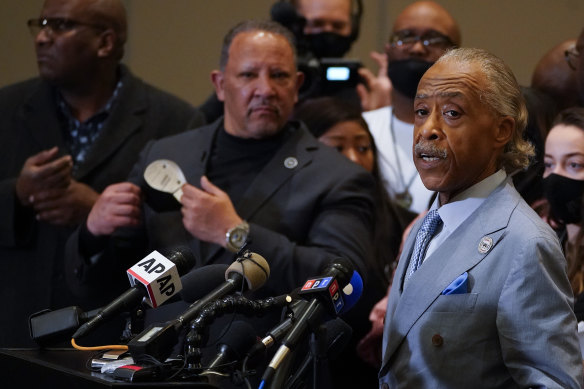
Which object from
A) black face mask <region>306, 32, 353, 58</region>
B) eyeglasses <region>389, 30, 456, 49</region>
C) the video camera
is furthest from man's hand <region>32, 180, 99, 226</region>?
eyeglasses <region>389, 30, 456, 49</region>

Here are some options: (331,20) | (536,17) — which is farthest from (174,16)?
(536,17)

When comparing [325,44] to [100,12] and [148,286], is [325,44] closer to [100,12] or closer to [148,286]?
[100,12]

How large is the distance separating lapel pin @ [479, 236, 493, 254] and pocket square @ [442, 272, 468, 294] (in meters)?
0.05

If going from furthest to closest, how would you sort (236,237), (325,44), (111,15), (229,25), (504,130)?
(229,25)
(325,44)
(111,15)
(236,237)
(504,130)

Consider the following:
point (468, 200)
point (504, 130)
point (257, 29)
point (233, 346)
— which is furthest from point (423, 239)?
point (257, 29)

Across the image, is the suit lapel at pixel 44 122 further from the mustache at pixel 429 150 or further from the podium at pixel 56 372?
the mustache at pixel 429 150

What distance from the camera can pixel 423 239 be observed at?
198 cm

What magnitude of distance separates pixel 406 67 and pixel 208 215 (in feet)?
4.27

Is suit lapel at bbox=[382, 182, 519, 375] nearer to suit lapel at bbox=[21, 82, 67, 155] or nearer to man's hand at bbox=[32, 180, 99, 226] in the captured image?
man's hand at bbox=[32, 180, 99, 226]

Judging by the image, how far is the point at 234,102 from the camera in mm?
3125

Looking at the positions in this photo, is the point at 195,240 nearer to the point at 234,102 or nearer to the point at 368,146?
the point at 234,102

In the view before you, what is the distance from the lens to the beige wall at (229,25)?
18.2 feet

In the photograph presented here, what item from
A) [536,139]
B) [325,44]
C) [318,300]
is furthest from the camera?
[325,44]

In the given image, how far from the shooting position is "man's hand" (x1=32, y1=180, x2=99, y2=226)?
330 centimetres
